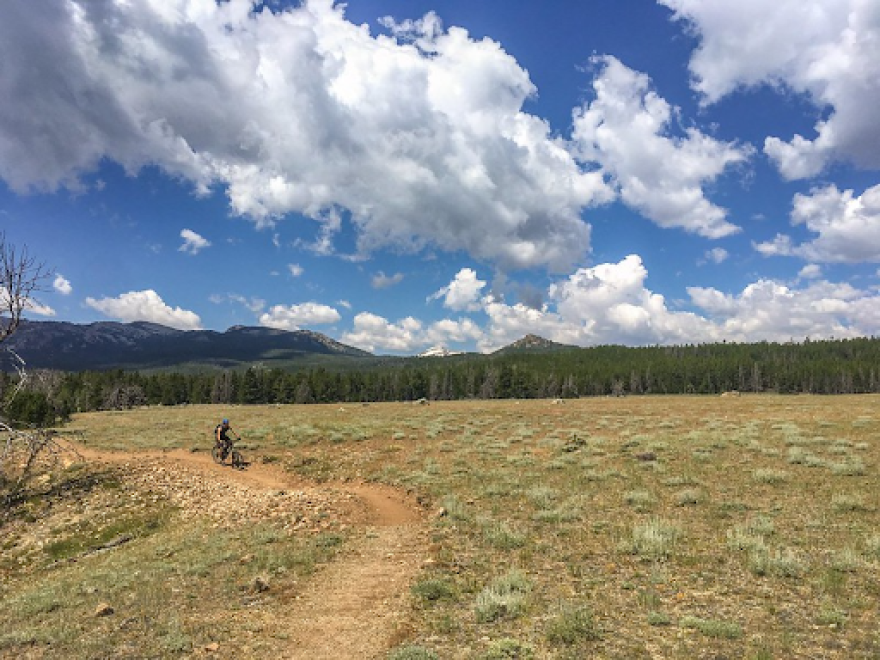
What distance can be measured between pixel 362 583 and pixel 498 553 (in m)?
3.77

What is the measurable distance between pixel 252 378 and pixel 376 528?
365 ft

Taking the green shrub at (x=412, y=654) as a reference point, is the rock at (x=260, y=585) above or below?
below

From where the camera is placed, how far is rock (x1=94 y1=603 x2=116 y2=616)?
1063 centimetres

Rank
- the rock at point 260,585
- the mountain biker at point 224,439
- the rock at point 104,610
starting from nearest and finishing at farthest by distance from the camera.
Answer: the rock at point 104,610, the rock at point 260,585, the mountain biker at point 224,439

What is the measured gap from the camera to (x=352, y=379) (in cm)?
14238

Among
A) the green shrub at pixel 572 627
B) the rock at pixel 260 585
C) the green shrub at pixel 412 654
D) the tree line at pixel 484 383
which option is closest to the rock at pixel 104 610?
the rock at pixel 260 585

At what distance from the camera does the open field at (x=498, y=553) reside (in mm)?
8859

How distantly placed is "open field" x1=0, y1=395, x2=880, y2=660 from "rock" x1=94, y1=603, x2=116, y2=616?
311 millimetres

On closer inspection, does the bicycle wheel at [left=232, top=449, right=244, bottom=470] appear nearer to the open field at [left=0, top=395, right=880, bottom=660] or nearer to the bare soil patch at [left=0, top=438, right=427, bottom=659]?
the bare soil patch at [left=0, top=438, right=427, bottom=659]

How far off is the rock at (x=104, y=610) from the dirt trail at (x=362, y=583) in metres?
3.73

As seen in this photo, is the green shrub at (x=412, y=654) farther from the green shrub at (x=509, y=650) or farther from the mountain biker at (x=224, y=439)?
the mountain biker at (x=224, y=439)

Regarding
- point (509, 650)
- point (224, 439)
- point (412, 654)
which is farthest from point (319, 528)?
point (224, 439)

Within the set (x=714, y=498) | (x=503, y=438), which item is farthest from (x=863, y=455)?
(x=503, y=438)

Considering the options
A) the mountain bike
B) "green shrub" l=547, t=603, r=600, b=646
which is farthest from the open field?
the mountain bike
